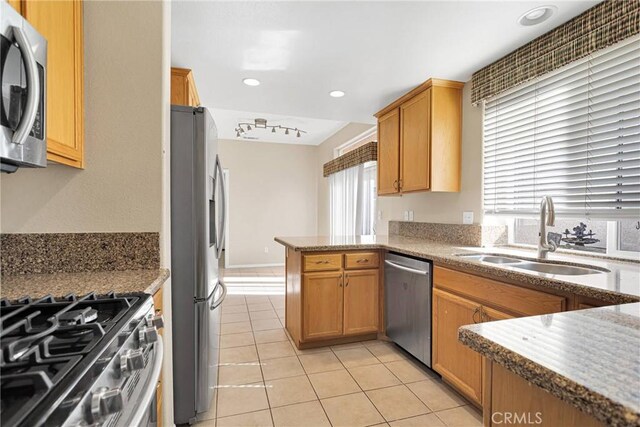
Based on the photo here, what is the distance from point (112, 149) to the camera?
149 centimetres

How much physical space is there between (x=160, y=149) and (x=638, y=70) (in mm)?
2485

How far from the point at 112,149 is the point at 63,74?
0.34 m

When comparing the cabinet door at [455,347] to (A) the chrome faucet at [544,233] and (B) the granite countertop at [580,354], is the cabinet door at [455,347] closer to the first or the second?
(A) the chrome faucet at [544,233]

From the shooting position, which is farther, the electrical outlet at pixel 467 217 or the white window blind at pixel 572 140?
the electrical outlet at pixel 467 217

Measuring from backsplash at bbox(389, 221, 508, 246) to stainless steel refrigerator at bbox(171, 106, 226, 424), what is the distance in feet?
6.87

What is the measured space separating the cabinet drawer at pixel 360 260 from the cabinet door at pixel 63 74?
6.46 ft

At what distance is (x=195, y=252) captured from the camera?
1720mm

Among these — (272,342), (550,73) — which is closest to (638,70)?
(550,73)

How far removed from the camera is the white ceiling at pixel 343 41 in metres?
1.85

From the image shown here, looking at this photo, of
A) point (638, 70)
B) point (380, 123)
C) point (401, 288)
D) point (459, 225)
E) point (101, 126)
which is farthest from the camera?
point (380, 123)

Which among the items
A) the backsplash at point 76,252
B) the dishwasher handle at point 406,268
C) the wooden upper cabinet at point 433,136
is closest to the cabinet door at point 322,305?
Answer: the dishwasher handle at point 406,268

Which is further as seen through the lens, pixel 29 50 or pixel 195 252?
pixel 195 252

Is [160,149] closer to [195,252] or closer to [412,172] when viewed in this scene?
[195,252]

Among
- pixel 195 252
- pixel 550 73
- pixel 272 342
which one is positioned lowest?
pixel 272 342
